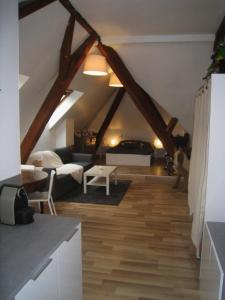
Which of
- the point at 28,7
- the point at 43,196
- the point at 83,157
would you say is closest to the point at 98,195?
the point at 43,196

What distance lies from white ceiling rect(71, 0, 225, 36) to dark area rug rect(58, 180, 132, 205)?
115 inches

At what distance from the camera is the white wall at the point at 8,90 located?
1899mm

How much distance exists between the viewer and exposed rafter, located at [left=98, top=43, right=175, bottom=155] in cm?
505

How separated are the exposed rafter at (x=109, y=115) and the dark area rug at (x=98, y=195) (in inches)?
139

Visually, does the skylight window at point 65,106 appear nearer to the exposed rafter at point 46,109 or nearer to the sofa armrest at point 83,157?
the sofa armrest at point 83,157

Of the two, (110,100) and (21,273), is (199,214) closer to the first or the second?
(21,273)

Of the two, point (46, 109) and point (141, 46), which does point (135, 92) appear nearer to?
point (141, 46)

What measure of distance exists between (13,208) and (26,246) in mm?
328

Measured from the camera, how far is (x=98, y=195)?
5.27 meters

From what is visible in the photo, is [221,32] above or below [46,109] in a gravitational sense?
above

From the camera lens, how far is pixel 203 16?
362 centimetres

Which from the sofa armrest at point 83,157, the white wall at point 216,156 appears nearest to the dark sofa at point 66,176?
the sofa armrest at point 83,157

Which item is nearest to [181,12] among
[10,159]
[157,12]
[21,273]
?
[157,12]

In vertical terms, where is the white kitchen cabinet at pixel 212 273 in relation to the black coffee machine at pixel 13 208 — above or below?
below
